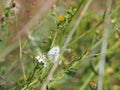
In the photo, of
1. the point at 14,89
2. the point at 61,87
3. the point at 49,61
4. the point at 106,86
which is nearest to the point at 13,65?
the point at 14,89

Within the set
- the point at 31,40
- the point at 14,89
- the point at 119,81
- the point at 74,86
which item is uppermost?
the point at 31,40

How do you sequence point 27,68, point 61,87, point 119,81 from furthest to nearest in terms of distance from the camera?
1. point 119,81
2. point 61,87
3. point 27,68

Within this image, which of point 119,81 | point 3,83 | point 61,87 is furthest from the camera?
point 119,81

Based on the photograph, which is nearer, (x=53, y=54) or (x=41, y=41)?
(x=53, y=54)

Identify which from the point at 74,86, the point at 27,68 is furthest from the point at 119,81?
the point at 27,68

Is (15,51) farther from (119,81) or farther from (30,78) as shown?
(119,81)

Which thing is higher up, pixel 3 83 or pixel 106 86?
pixel 3 83

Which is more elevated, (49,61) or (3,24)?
(3,24)

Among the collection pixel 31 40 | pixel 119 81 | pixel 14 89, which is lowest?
pixel 119 81

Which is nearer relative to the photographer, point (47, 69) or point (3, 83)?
point (47, 69)
